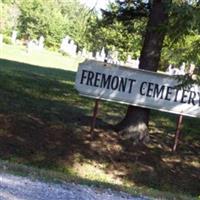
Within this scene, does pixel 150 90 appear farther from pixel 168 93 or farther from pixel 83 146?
pixel 83 146

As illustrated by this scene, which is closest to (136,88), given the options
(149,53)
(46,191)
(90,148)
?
(149,53)

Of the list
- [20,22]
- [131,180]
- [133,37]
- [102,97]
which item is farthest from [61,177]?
[20,22]

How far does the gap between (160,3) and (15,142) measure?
4040mm

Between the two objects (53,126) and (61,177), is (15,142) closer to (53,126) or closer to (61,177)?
(53,126)

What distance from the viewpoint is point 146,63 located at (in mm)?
13000

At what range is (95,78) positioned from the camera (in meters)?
12.5

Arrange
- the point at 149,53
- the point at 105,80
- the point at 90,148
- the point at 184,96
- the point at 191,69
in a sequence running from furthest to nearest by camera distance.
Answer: the point at 149,53 < the point at 184,96 < the point at 105,80 < the point at 90,148 < the point at 191,69

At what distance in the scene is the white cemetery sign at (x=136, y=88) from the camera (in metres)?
12.5

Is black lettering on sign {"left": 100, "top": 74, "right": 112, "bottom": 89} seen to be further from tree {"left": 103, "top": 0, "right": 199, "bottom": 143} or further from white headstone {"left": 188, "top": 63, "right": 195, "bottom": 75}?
white headstone {"left": 188, "top": 63, "right": 195, "bottom": 75}

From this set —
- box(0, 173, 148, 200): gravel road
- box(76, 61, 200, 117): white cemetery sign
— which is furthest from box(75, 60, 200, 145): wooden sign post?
box(0, 173, 148, 200): gravel road

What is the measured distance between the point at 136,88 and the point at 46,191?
6.46 meters

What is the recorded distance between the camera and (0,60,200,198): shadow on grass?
11586 mm

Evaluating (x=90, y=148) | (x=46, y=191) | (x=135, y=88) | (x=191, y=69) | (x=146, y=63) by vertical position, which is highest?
(x=191, y=69)

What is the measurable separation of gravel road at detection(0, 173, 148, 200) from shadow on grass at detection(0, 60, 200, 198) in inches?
169
